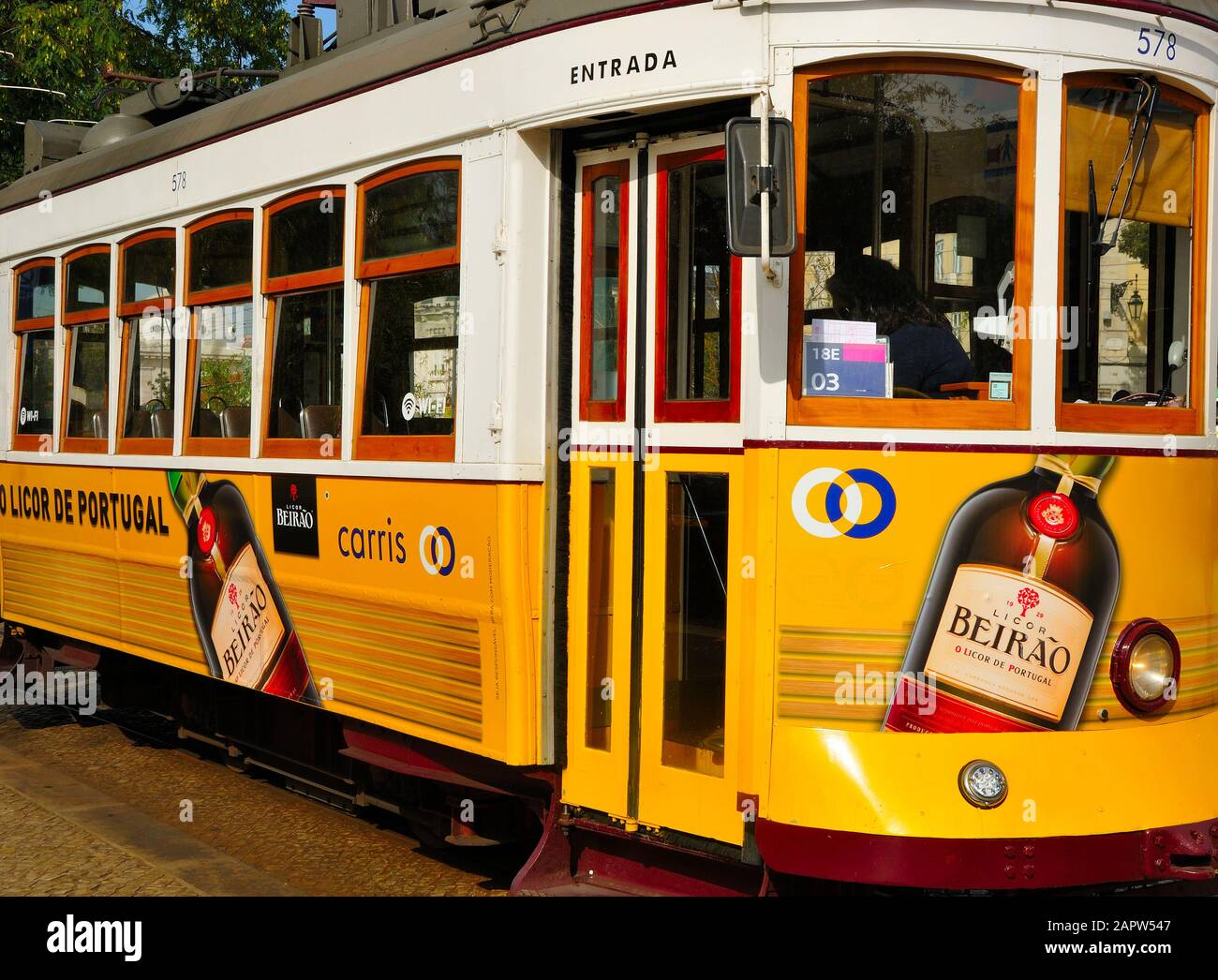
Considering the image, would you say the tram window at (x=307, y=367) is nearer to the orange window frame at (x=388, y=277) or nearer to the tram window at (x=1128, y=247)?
the orange window frame at (x=388, y=277)

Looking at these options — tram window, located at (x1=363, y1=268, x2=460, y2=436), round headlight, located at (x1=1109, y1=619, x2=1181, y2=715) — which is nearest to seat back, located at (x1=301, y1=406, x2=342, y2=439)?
tram window, located at (x1=363, y1=268, x2=460, y2=436)

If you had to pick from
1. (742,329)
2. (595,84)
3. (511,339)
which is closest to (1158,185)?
(742,329)

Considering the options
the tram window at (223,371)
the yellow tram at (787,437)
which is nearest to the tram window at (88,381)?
the tram window at (223,371)

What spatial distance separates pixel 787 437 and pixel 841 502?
0.82 ft

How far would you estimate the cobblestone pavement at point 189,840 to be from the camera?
19.3 feet

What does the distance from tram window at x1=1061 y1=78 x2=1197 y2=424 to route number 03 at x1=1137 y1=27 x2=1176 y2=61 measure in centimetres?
9

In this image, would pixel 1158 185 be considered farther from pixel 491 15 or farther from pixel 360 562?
pixel 360 562

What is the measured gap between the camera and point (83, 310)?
8.18 meters

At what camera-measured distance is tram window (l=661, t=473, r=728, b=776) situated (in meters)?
4.60

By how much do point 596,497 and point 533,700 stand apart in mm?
729

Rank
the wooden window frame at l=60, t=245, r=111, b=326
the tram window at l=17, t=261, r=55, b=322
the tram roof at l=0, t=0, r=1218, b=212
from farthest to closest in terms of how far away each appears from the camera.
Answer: the tram window at l=17, t=261, r=55, b=322, the wooden window frame at l=60, t=245, r=111, b=326, the tram roof at l=0, t=0, r=1218, b=212

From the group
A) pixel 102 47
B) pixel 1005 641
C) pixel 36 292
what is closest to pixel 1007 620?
pixel 1005 641

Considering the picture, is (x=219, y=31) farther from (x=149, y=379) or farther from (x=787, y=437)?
(x=787, y=437)

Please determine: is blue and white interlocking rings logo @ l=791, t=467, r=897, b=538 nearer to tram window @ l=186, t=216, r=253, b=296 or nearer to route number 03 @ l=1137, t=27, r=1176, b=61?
route number 03 @ l=1137, t=27, r=1176, b=61
